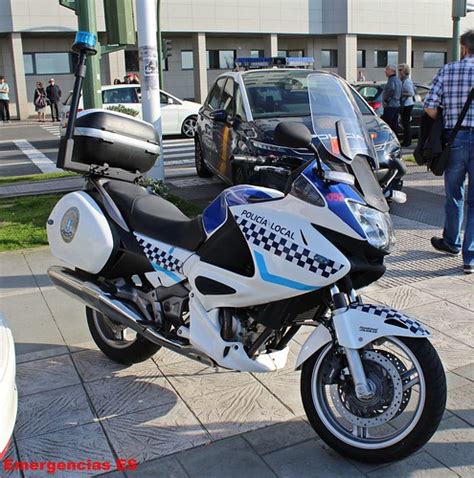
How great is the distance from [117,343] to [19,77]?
29.6 metres

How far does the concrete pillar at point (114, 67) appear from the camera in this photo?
31.4m

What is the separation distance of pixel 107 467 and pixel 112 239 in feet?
4.06

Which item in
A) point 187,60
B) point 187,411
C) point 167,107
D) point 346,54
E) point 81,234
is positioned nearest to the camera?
point 187,411

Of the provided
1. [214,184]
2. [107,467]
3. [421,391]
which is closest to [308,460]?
[421,391]

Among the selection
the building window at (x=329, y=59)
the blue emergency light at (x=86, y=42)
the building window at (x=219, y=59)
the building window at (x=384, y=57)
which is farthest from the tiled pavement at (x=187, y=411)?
the building window at (x=384, y=57)

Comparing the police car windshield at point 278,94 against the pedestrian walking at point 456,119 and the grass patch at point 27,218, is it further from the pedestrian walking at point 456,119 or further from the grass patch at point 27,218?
the pedestrian walking at point 456,119

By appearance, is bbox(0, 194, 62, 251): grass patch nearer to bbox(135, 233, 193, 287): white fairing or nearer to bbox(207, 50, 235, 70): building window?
bbox(135, 233, 193, 287): white fairing

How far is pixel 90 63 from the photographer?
8.54 m

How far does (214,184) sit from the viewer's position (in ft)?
33.2

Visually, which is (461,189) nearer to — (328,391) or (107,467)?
(328,391)

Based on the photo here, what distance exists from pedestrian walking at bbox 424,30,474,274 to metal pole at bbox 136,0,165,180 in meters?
3.86

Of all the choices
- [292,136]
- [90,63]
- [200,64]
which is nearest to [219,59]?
[200,64]

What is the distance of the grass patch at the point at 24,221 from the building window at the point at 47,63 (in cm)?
2606

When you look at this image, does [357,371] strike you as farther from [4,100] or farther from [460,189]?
[4,100]
